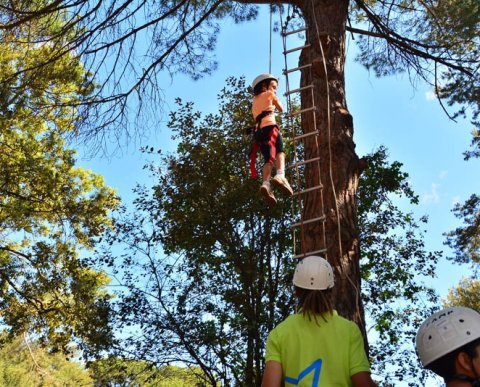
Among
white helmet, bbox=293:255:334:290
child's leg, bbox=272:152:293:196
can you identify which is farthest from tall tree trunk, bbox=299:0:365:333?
white helmet, bbox=293:255:334:290

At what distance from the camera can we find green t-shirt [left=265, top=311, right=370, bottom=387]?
81.7 inches

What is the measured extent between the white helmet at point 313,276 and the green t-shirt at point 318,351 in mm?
126

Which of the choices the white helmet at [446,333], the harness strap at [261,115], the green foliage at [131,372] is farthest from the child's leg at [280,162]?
the green foliage at [131,372]

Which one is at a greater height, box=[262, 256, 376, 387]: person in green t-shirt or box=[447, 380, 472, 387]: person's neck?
box=[262, 256, 376, 387]: person in green t-shirt

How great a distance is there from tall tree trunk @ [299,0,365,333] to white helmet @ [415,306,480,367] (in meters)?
1.34

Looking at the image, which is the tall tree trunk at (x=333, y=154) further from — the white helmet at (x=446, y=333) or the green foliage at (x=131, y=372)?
the green foliage at (x=131, y=372)

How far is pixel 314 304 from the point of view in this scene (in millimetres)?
2209

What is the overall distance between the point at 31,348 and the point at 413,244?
8.42m

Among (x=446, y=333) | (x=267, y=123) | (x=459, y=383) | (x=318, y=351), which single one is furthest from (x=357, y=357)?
(x=267, y=123)

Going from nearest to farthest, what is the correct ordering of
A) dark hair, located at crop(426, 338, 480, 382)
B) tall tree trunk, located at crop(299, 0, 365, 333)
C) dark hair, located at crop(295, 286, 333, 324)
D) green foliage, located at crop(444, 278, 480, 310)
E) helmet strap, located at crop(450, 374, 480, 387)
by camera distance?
helmet strap, located at crop(450, 374, 480, 387)
dark hair, located at crop(426, 338, 480, 382)
dark hair, located at crop(295, 286, 333, 324)
tall tree trunk, located at crop(299, 0, 365, 333)
green foliage, located at crop(444, 278, 480, 310)

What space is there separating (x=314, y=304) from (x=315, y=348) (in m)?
0.17

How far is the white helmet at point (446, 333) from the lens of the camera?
5.47ft

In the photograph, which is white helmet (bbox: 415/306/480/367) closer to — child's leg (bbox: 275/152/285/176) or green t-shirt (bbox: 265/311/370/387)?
green t-shirt (bbox: 265/311/370/387)

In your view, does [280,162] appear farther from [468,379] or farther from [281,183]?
[468,379]
